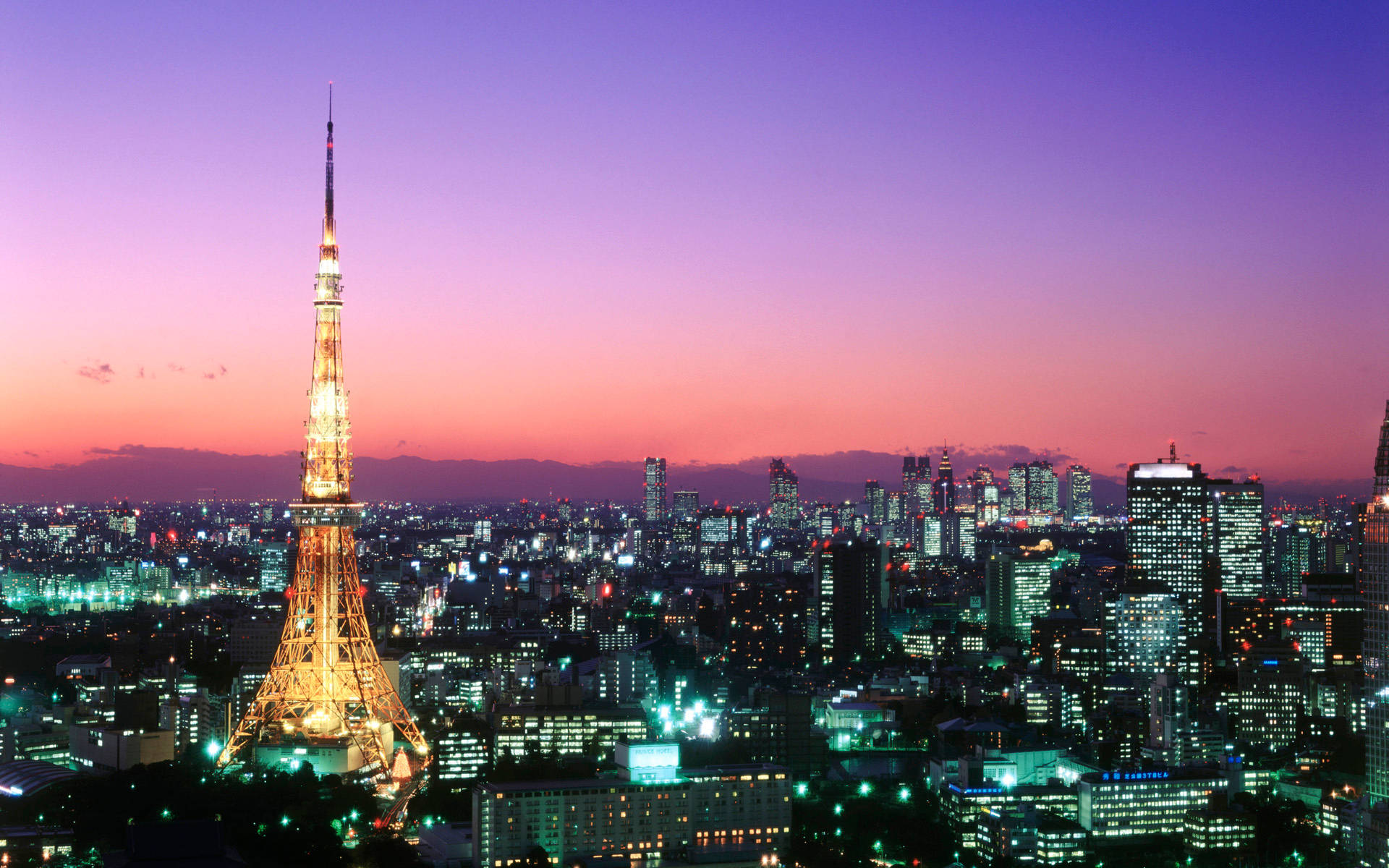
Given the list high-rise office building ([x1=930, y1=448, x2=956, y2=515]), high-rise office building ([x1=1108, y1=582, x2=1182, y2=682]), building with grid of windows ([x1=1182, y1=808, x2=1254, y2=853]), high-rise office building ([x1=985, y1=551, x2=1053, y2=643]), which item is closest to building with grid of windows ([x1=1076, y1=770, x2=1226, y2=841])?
building with grid of windows ([x1=1182, y1=808, x2=1254, y2=853])

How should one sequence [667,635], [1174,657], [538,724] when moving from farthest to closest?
[667,635] < [1174,657] < [538,724]

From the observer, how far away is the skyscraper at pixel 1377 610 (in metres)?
16.9

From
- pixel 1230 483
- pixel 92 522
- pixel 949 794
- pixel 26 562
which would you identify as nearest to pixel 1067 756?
pixel 949 794

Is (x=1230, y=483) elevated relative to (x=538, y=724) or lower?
elevated

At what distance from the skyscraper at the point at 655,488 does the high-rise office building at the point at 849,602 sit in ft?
136

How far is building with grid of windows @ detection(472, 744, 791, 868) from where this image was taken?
14438 millimetres

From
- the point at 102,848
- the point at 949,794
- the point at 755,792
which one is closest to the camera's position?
the point at 102,848

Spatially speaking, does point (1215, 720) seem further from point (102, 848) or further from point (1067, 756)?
point (102, 848)

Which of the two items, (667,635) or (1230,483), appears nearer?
(667,635)

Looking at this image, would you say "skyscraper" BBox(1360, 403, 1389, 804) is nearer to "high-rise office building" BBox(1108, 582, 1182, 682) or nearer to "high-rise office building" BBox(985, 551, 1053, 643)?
"high-rise office building" BBox(1108, 582, 1182, 682)

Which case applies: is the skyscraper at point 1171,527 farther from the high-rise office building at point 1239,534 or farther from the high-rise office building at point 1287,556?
the high-rise office building at point 1287,556

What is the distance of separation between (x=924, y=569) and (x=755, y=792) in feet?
115

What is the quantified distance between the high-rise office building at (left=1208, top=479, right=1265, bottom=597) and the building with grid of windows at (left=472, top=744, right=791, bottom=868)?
23.8 meters

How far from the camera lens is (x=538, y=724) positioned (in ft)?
64.1
